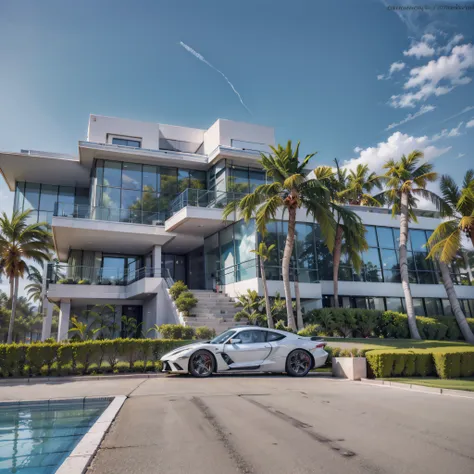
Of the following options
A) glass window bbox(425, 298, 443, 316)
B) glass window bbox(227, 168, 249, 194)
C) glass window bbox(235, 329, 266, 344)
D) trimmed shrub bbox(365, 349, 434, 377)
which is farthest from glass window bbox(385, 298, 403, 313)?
glass window bbox(235, 329, 266, 344)

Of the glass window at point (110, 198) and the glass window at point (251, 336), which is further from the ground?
the glass window at point (110, 198)

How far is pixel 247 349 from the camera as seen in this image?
37.2 ft

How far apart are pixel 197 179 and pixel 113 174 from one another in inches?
223

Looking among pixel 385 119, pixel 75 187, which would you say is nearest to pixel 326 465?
pixel 385 119

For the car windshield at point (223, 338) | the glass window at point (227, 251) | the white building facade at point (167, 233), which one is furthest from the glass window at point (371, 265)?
the car windshield at point (223, 338)

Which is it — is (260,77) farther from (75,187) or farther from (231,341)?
(75,187)

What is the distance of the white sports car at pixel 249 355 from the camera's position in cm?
1116

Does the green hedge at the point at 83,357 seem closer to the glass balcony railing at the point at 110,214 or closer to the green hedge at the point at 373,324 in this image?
the green hedge at the point at 373,324

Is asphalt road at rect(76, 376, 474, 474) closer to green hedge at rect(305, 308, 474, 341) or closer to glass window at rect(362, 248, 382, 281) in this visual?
green hedge at rect(305, 308, 474, 341)

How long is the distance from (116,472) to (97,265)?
2563cm

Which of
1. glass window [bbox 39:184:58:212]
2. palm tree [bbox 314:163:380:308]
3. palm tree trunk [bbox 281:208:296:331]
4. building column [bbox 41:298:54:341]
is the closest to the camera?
palm tree trunk [bbox 281:208:296:331]

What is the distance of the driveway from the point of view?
3.76m

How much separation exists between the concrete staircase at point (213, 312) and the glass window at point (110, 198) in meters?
8.30

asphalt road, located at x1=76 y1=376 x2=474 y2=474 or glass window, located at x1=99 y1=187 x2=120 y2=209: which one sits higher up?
glass window, located at x1=99 y1=187 x2=120 y2=209
